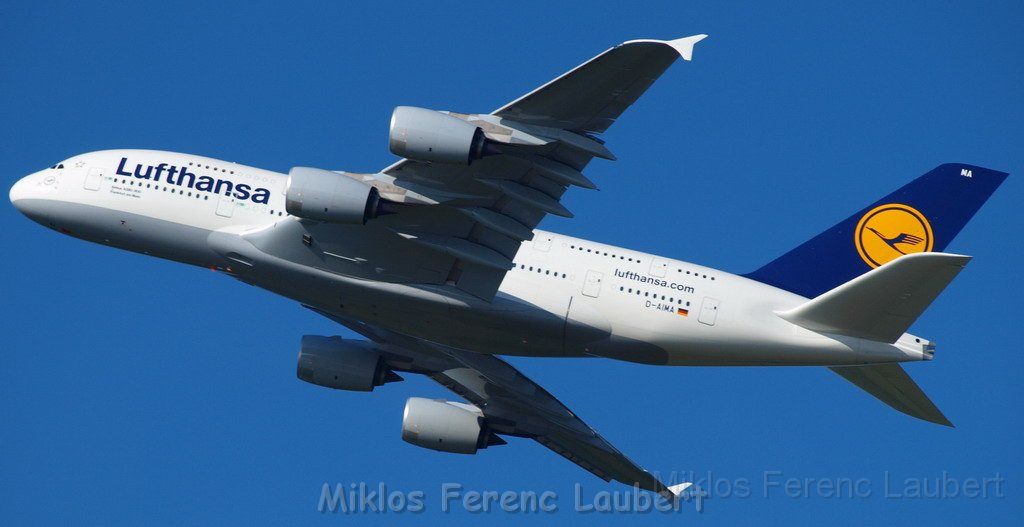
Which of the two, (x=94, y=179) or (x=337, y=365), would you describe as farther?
(x=337, y=365)

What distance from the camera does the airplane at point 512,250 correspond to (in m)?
31.2

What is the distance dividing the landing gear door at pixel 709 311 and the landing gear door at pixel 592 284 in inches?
114

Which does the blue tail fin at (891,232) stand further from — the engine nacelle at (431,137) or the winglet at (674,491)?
the engine nacelle at (431,137)

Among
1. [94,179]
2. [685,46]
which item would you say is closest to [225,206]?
[94,179]

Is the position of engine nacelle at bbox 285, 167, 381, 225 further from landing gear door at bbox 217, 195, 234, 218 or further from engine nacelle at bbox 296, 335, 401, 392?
engine nacelle at bbox 296, 335, 401, 392

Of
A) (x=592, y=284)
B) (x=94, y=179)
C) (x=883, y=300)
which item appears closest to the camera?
(x=883, y=300)

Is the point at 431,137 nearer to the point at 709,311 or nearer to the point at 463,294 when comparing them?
the point at 463,294

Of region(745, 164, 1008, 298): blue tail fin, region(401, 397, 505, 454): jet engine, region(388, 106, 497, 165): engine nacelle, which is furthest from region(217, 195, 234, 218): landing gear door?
region(745, 164, 1008, 298): blue tail fin

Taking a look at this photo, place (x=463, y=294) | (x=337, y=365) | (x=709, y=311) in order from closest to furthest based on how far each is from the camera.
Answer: (x=463, y=294) < (x=709, y=311) < (x=337, y=365)

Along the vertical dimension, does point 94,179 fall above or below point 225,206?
above

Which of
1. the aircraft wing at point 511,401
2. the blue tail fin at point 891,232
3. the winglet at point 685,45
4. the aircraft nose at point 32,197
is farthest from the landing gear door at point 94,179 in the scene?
the blue tail fin at point 891,232

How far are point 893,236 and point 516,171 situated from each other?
12660 mm

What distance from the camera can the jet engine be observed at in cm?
4112

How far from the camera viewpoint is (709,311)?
3525cm
